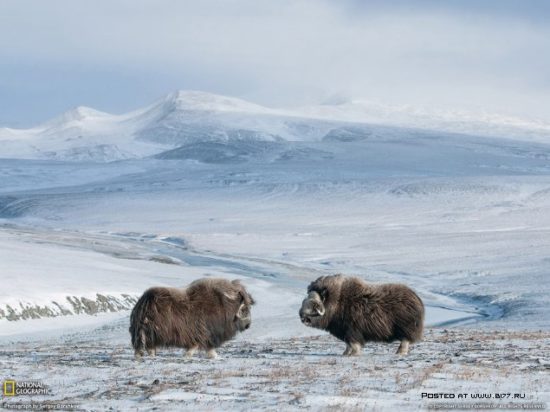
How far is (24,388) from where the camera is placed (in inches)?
442

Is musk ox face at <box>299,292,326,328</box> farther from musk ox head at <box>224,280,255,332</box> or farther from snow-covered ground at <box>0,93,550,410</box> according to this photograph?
musk ox head at <box>224,280,255,332</box>

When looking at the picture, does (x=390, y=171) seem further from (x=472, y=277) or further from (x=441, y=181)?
(x=472, y=277)

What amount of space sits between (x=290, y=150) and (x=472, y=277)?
464ft

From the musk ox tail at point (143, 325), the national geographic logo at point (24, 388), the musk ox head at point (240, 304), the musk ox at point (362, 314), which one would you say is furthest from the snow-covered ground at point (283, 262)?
the musk ox head at point (240, 304)

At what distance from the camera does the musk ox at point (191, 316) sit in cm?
1445

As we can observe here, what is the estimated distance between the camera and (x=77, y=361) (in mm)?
14477

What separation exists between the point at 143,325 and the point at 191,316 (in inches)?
29.6

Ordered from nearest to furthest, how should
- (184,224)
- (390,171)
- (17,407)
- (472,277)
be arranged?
1. (17,407)
2. (472,277)
3. (184,224)
4. (390,171)

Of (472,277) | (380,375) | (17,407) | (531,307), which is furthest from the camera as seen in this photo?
(472,277)

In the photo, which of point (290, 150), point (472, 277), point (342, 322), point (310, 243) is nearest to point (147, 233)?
point (310, 243)

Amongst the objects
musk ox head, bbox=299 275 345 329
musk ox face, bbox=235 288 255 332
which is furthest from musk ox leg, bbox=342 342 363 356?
musk ox face, bbox=235 288 255 332

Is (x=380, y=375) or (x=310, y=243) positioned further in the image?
(x=310, y=243)

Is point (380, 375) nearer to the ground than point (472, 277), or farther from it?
farther from it

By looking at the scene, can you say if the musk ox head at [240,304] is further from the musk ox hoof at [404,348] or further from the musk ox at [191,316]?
the musk ox hoof at [404,348]
